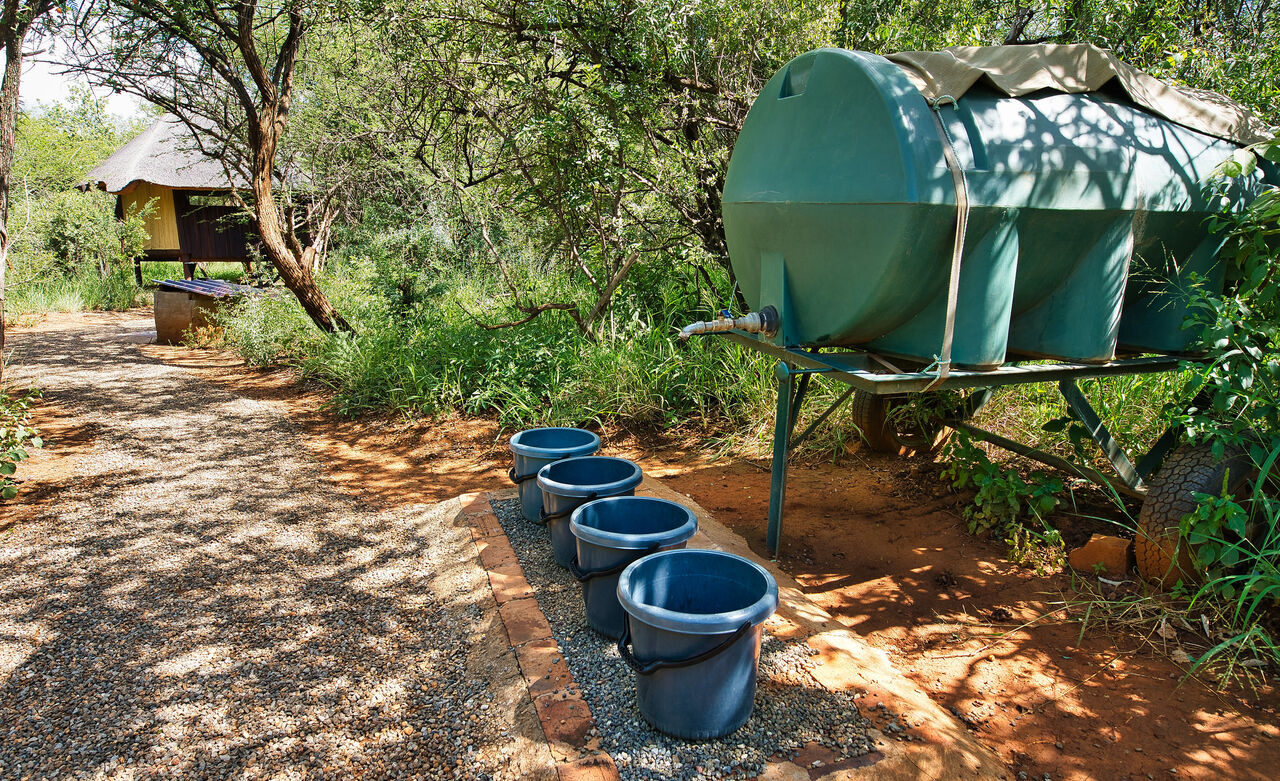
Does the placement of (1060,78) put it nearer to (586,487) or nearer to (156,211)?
(586,487)

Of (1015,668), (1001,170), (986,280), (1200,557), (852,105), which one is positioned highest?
(852,105)

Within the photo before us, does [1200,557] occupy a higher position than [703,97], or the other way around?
[703,97]

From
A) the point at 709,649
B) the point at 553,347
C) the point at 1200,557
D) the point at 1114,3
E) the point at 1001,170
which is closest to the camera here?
the point at 709,649

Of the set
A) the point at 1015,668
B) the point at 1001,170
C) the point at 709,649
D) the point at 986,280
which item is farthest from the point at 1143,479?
the point at 709,649

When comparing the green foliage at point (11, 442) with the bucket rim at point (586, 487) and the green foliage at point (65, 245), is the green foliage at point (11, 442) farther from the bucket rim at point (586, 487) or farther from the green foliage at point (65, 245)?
the green foliage at point (65, 245)

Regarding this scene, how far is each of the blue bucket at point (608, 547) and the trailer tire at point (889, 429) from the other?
222 centimetres

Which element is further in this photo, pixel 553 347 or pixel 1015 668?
pixel 553 347

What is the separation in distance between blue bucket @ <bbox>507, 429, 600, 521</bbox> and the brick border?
0.23 meters

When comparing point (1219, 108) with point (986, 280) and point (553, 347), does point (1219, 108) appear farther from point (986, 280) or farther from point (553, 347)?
point (553, 347)

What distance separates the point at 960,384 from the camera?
2.75 meters

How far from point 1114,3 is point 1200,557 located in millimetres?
3943

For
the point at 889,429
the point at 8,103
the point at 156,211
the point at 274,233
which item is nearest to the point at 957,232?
the point at 889,429

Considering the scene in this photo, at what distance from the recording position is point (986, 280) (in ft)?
8.70

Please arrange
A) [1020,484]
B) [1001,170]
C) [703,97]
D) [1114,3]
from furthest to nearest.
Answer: [703,97] < [1114,3] < [1020,484] < [1001,170]
